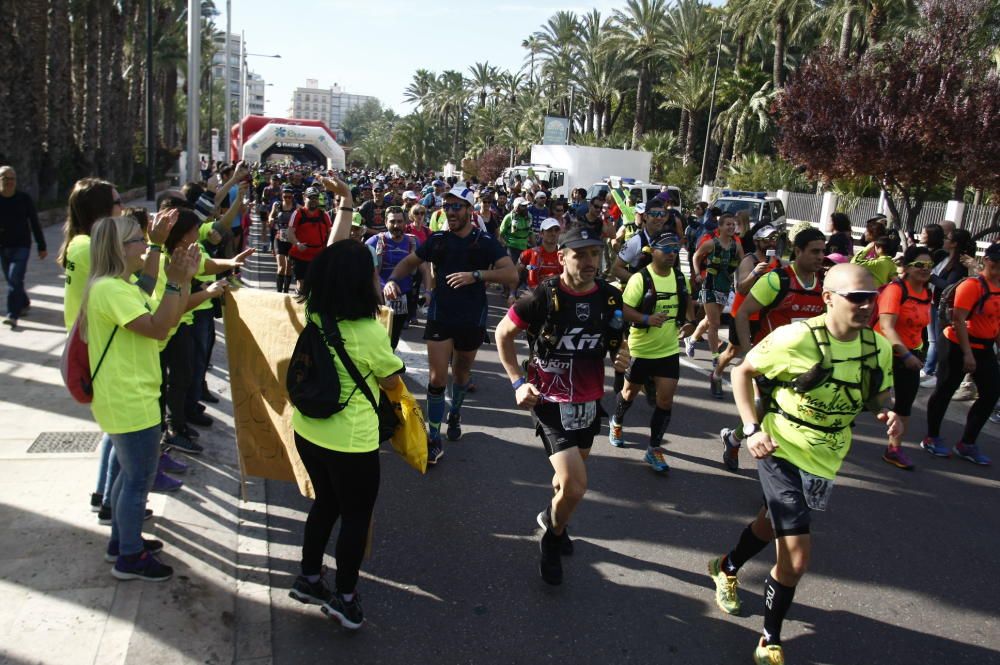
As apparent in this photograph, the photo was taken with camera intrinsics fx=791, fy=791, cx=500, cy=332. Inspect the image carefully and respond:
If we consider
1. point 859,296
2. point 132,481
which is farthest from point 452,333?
point 859,296

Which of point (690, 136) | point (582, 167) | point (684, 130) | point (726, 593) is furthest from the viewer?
point (684, 130)

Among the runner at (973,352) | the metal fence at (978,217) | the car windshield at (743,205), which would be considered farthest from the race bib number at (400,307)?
the metal fence at (978,217)

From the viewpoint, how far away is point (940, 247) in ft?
28.6

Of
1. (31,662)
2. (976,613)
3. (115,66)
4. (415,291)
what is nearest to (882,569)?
(976,613)

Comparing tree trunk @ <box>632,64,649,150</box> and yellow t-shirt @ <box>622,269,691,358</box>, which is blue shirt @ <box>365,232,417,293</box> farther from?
tree trunk @ <box>632,64,649,150</box>

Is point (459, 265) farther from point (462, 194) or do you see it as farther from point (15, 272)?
point (15, 272)

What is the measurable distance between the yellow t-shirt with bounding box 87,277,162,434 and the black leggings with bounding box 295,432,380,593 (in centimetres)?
77

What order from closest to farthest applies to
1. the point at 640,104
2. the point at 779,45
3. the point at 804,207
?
1. the point at 804,207
2. the point at 779,45
3. the point at 640,104

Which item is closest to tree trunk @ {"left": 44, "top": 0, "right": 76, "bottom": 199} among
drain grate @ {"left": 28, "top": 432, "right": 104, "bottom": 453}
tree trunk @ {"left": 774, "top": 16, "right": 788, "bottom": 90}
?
drain grate @ {"left": 28, "top": 432, "right": 104, "bottom": 453}

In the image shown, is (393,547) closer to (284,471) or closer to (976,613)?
(284,471)

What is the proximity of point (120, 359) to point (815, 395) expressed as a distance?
3.15 metres

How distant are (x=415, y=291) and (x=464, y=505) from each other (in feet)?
20.5

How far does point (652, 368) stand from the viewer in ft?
19.9

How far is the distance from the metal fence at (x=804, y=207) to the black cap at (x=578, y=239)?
24.8m
